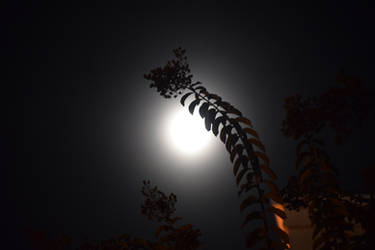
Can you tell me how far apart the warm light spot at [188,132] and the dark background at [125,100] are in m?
0.07

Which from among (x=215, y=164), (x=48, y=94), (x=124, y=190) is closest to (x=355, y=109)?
(x=215, y=164)

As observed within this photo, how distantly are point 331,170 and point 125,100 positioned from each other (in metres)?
1.20

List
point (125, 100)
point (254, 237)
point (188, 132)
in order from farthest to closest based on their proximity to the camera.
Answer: point (125, 100) → point (188, 132) → point (254, 237)

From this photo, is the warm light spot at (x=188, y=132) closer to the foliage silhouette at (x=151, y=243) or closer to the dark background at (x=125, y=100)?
the dark background at (x=125, y=100)

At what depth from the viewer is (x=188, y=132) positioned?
4.22ft

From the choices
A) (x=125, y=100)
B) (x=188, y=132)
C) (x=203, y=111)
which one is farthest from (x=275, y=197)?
(x=125, y=100)

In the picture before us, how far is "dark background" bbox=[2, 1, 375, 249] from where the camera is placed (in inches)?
53.1

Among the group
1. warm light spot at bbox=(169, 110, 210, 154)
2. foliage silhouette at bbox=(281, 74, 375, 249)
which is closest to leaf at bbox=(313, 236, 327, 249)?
foliage silhouette at bbox=(281, 74, 375, 249)

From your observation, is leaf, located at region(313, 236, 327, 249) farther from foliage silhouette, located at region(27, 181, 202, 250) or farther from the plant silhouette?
foliage silhouette, located at region(27, 181, 202, 250)

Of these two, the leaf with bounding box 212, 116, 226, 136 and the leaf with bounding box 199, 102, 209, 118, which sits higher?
the leaf with bounding box 199, 102, 209, 118

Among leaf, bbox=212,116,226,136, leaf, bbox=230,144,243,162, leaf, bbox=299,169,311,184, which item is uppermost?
leaf, bbox=212,116,226,136

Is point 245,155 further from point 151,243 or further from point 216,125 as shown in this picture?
point 151,243

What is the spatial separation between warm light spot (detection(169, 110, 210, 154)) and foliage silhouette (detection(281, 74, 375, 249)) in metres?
0.88

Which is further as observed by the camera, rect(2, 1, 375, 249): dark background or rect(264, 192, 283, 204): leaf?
rect(2, 1, 375, 249): dark background
